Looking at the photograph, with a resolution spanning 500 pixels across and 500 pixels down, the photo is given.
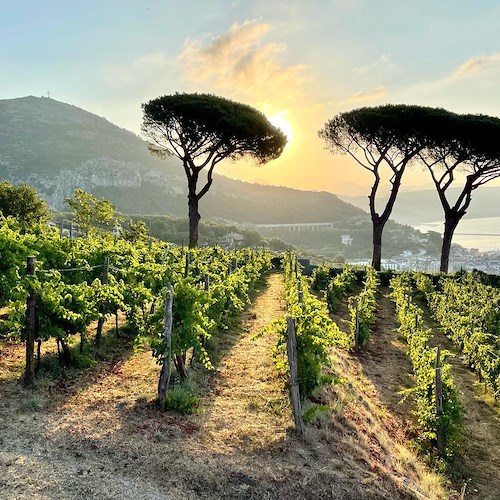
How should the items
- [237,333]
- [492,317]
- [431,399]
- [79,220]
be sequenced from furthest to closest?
[79,220] < [492,317] < [237,333] < [431,399]

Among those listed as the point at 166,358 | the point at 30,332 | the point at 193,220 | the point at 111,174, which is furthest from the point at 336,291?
the point at 111,174

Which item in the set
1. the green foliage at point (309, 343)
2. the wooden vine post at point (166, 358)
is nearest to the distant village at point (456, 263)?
the green foliage at point (309, 343)

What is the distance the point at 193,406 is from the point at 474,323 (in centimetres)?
1286

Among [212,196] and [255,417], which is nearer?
[255,417]

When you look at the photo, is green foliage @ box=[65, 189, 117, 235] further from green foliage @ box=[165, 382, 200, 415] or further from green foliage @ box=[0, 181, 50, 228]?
green foliage @ box=[165, 382, 200, 415]

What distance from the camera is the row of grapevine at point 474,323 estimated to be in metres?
12.4

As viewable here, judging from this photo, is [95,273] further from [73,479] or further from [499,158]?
[499,158]

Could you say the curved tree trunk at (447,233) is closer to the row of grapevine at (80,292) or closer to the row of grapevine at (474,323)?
the row of grapevine at (474,323)

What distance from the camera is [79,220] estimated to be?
2278 cm

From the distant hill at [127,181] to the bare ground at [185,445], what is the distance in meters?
101

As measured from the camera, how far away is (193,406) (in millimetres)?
7828

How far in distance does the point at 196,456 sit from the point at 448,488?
16.4ft

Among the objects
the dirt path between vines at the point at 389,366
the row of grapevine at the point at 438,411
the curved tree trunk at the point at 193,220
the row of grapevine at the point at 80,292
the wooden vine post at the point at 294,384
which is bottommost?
the dirt path between vines at the point at 389,366

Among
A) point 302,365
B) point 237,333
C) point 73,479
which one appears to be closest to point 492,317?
point 237,333
